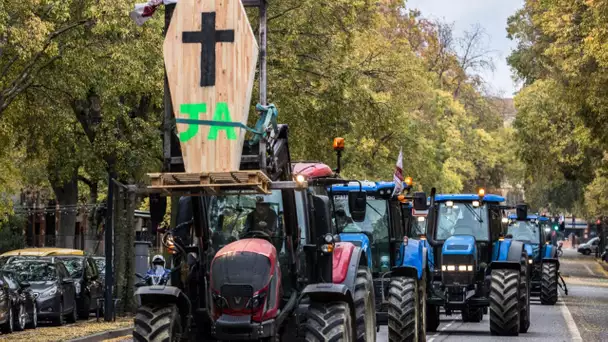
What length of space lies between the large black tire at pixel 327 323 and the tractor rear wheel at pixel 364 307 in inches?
39.7

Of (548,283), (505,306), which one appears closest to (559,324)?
(505,306)

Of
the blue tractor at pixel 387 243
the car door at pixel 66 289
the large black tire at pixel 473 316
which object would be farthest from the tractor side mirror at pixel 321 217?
the car door at pixel 66 289

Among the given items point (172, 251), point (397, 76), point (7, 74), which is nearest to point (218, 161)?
point (172, 251)

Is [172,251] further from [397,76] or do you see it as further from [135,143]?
[397,76]

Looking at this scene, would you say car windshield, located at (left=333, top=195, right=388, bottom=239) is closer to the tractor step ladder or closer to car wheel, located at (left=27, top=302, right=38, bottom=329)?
the tractor step ladder

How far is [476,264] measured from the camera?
24.9 m

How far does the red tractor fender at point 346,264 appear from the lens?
48.2 feet

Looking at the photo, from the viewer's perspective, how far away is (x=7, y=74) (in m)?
26.1

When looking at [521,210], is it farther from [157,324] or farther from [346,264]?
[157,324]

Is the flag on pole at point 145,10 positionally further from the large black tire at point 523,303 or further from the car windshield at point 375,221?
the large black tire at point 523,303

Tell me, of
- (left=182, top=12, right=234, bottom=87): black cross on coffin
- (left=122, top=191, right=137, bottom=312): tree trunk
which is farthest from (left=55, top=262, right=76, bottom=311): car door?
(left=182, top=12, right=234, bottom=87): black cross on coffin

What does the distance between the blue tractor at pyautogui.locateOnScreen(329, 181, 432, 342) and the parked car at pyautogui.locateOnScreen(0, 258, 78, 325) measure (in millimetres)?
10799

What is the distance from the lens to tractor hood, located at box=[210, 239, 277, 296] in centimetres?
1252

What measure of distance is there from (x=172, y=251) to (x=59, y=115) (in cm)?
1435
